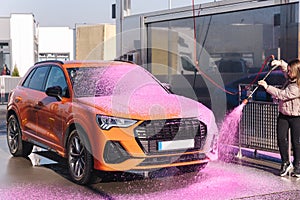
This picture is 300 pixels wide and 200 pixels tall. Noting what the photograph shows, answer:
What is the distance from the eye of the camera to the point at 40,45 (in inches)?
1679

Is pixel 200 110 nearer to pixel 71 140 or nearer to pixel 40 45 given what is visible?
pixel 71 140

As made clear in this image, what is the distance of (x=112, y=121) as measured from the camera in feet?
21.0

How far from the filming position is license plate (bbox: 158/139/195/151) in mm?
6435

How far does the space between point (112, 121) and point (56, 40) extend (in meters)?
37.6

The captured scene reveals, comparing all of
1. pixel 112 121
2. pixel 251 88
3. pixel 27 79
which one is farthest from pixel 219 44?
→ pixel 112 121

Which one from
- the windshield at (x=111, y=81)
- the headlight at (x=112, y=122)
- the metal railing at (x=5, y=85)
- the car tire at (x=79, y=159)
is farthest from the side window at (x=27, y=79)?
the metal railing at (x=5, y=85)

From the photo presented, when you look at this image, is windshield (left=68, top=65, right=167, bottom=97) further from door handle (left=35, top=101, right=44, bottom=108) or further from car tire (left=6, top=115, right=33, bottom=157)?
car tire (left=6, top=115, right=33, bottom=157)

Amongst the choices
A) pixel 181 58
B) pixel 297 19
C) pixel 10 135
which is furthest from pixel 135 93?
pixel 181 58

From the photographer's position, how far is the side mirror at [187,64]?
1215cm

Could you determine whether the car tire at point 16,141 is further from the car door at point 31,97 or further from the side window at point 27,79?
the side window at point 27,79

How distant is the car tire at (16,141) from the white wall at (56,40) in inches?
1279

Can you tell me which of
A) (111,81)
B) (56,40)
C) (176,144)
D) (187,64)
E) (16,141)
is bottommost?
(16,141)

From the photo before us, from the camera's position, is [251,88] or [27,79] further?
[251,88]

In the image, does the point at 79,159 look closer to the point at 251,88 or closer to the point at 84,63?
the point at 84,63
